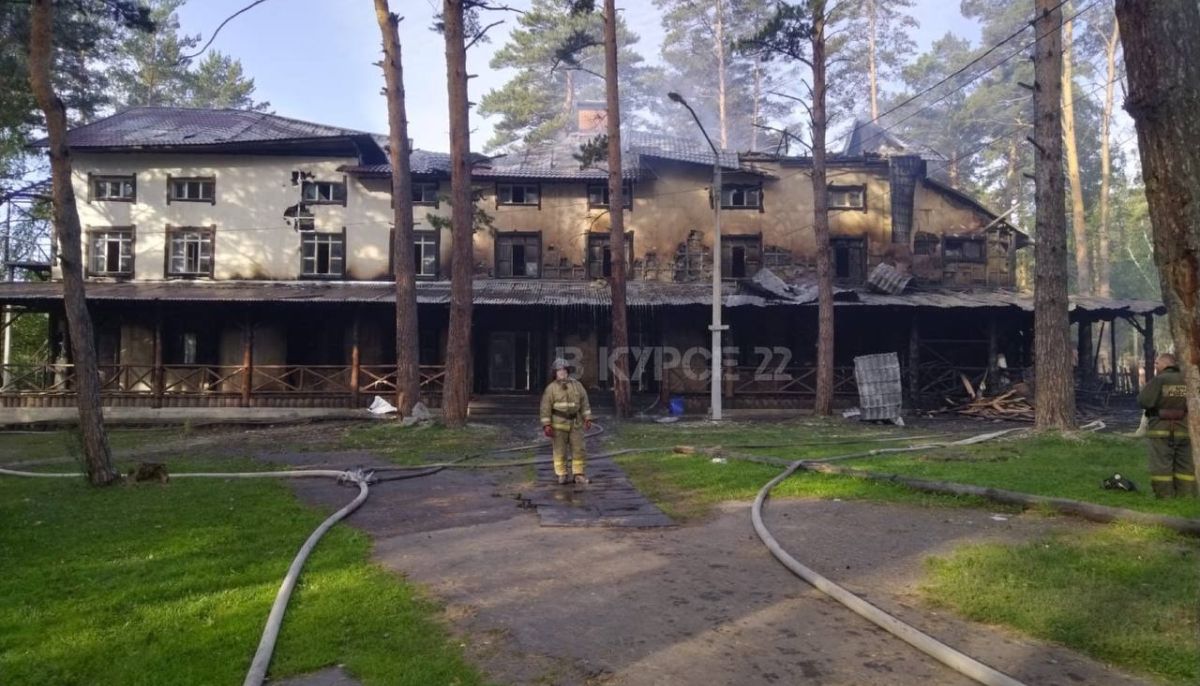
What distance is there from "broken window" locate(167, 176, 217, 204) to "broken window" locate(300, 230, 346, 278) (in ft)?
10.0

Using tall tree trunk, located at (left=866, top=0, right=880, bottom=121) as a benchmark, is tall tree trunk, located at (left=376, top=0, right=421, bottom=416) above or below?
below

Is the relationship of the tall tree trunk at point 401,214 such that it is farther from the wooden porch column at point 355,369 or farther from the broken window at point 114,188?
the broken window at point 114,188

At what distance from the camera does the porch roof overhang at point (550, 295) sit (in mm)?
19344

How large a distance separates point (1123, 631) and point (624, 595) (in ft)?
9.50

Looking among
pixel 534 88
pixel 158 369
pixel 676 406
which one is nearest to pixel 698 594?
pixel 676 406

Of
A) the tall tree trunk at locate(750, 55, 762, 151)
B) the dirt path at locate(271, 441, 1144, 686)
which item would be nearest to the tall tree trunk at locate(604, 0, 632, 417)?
the dirt path at locate(271, 441, 1144, 686)

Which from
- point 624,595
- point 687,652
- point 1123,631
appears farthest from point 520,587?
point 1123,631

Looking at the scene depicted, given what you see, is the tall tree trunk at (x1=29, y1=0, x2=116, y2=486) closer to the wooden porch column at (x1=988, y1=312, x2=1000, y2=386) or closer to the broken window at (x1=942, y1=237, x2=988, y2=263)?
the wooden porch column at (x1=988, y1=312, x2=1000, y2=386)

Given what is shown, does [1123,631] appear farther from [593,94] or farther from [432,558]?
[593,94]

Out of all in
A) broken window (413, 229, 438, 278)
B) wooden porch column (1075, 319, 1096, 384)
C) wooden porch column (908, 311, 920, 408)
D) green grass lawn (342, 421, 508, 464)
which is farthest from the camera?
broken window (413, 229, 438, 278)

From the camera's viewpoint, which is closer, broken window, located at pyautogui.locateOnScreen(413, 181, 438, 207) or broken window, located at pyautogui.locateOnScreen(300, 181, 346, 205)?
broken window, located at pyautogui.locateOnScreen(300, 181, 346, 205)

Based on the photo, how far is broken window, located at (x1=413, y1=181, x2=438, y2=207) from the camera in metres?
23.5

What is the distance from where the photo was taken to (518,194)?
23953mm

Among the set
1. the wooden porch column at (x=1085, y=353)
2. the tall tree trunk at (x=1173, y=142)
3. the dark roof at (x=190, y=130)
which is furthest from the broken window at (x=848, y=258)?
the tall tree trunk at (x=1173, y=142)
